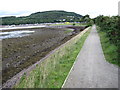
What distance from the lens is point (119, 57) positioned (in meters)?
11.7

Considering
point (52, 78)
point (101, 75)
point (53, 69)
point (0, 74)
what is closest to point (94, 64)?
point (101, 75)

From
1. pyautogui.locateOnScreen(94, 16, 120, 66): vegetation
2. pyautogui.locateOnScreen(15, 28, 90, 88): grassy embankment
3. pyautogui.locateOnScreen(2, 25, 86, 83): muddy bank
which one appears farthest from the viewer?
pyautogui.locateOnScreen(2, 25, 86, 83): muddy bank

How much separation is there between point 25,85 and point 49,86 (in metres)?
1.26

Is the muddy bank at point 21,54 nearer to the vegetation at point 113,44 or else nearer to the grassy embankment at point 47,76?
the grassy embankment at point 47,76

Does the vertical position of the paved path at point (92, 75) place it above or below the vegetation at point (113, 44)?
below

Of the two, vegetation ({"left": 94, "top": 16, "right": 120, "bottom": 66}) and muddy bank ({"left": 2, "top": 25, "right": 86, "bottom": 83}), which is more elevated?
vegetation ({"left": 94, "top": 16, "right": 120, "bottom": 66})

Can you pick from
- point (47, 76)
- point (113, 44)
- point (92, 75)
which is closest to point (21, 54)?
point (47, 76)

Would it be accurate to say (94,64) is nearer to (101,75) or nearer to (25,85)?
(101,75)

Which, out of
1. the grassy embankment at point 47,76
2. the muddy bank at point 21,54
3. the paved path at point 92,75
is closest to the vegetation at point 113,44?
the paved path at point 92,75

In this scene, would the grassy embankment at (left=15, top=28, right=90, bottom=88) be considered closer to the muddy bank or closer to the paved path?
the paved path

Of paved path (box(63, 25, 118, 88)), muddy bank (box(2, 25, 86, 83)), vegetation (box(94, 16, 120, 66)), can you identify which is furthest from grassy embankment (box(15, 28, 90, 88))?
vegetation (box(94, 16, 120, 66))

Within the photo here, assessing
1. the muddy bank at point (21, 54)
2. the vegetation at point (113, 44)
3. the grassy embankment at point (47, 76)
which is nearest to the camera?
the grassy embankment at point (47, 76)

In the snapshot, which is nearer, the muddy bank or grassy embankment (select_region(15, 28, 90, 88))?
grassy embankment (select_region(15, 28, 90, 88))

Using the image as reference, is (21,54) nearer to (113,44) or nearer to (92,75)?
(113,44)
